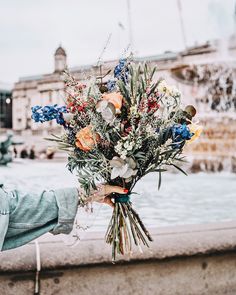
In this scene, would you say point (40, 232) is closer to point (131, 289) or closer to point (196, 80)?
point (131, 289)

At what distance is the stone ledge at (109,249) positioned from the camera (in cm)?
248

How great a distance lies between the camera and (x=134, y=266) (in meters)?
2.71

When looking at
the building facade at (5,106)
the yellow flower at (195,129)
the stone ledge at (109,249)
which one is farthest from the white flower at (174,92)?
the building facade at (5,106)

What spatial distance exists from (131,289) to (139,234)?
2.46 feet

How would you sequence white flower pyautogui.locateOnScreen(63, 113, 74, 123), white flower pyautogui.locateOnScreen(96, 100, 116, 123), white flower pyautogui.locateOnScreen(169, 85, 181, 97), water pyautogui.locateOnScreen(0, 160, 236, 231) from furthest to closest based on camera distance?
water pyautogui.locateOnScreen(0, 160, 236, 231), white flower pyautogui.locateOnScreen(169, 85, 181, 97), white flower pyautogui.locateOnScreen(63, 113, 74, 123), white flower pyautogui.locateOnScreen(96, 100, 116, 123)

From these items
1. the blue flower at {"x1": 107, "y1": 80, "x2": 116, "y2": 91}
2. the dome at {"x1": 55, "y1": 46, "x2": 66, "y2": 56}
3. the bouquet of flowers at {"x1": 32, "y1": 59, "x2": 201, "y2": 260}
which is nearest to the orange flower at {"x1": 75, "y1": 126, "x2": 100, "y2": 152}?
the bouquet of flowers at {"x1": 32, "y1": 59, "x2": 201, "y2": 260}

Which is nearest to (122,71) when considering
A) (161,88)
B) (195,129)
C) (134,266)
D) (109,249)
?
(161,88)

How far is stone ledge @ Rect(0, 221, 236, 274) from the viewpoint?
248 centimetres

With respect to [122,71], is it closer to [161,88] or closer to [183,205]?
[161,88]

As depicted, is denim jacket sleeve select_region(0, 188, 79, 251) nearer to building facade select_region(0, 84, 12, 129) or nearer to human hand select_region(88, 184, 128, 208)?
human hand select_region(88, 184, 128, 208)

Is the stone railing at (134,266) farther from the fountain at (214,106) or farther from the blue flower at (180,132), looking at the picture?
the fountain at (214,106)

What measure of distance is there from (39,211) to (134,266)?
0.90 meters

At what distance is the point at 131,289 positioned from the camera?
2.73 meters

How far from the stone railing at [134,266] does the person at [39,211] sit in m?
0.52
